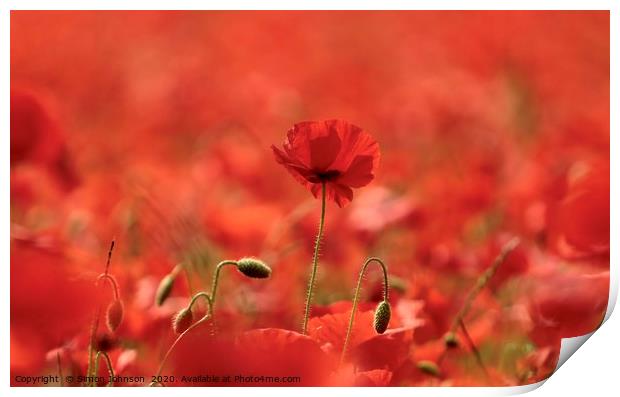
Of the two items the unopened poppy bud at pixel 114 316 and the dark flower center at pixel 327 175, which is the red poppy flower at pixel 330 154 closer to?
the dark flower center at pixel 327 175

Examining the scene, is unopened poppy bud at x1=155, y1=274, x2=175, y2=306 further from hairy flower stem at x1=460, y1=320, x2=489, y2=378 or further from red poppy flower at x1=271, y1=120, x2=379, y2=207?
hairy flower stem at x1=460, y1=320, x2=489, y2=378

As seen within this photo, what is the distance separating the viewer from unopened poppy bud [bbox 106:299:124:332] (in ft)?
3.59

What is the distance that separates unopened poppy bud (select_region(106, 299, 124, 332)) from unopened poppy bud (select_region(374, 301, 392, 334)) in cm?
30

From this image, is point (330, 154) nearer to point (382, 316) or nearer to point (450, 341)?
point (382, 316)

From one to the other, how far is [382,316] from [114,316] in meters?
0.32

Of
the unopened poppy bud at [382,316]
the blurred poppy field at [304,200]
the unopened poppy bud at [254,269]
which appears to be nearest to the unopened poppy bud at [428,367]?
the blurred poppy field at [304,200]

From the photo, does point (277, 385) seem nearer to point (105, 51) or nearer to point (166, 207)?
point (166, 207)

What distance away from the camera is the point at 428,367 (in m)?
1.12

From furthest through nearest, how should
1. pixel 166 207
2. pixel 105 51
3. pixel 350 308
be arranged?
pixel 166 207 < pixel 105 51 < pixel 350 308

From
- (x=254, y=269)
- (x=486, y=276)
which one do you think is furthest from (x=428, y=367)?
(x=254, y=269)
